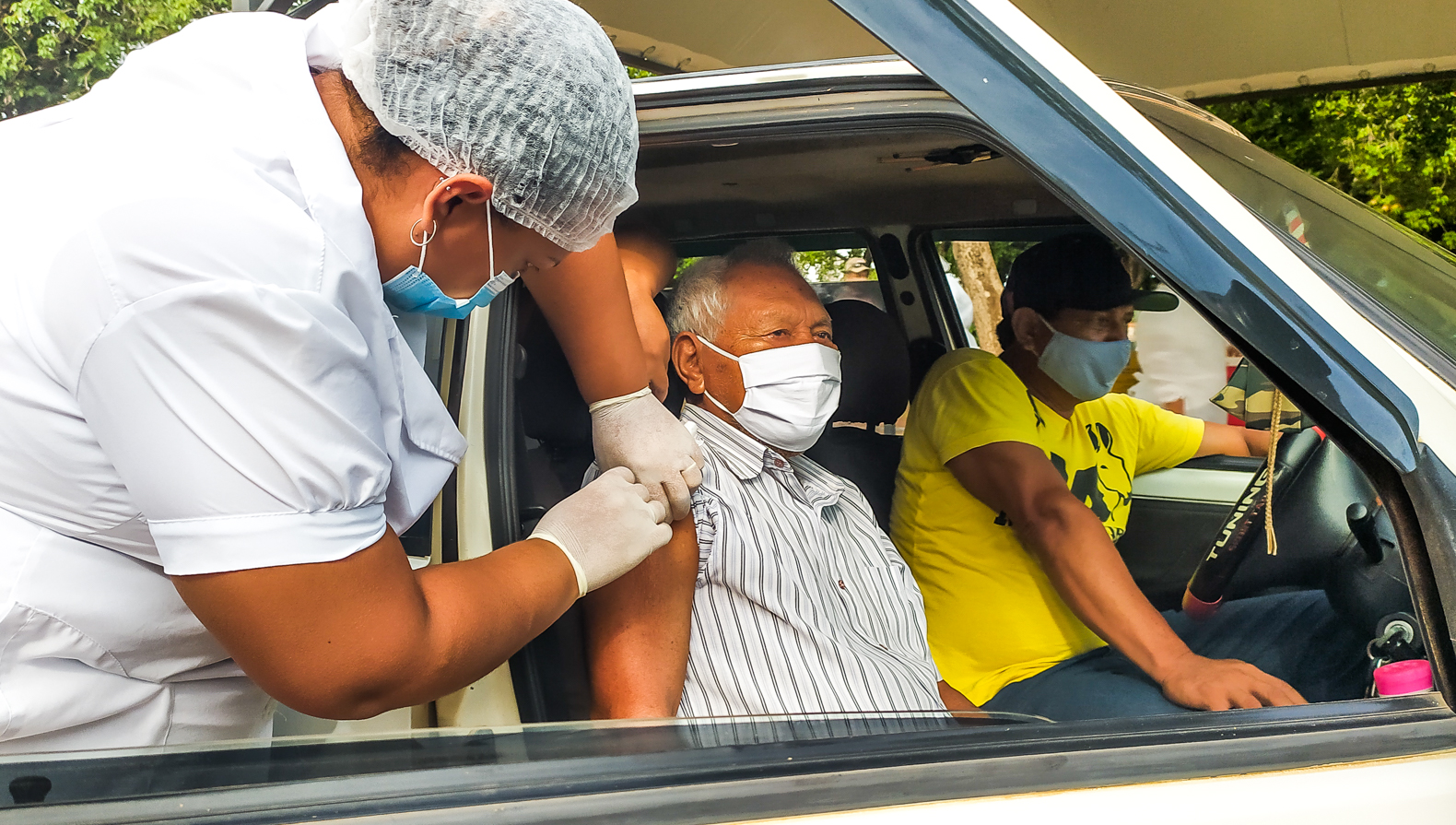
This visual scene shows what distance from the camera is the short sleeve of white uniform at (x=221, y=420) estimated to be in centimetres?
90

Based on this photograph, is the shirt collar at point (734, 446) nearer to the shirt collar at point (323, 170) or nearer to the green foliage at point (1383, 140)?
the shirt collar at point (323, 170)

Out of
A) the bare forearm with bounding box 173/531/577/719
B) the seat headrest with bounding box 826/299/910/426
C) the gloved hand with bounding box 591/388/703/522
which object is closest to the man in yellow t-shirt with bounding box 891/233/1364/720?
the seat headrest with bounding box 826/299/910/426

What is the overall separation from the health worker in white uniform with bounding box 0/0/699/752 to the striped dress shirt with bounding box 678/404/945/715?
1.59 ft

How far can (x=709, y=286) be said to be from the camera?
217 centimetres

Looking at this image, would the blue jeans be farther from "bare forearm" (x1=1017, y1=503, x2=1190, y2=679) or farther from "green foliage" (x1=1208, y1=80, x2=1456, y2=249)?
"green foliage" (x1=1208, y1=80, x2=1456, y2=249)

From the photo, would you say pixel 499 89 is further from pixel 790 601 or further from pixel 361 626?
pixel 790 601

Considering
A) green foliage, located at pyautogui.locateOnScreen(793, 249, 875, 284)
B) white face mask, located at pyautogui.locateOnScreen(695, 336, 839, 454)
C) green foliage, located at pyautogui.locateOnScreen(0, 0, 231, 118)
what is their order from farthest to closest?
green foliage, located at pyautogui.locateOnScreen(0, 0, 231, 118) < green foliage, located at pyautogui.locateOnScreen(793, 249, 875, 284) < white face mask, located at pyautogui.locateOnScreen(695, 336, 839, 454)

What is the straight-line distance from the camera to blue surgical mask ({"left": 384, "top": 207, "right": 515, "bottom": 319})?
1.23 meters

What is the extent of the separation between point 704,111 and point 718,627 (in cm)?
92

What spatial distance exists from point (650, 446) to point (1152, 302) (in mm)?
1261

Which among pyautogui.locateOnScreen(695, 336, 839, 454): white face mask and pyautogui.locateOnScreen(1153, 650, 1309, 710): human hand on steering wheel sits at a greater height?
pyautogui.locateOnScreen(695, 336, 839, 454): white face mask

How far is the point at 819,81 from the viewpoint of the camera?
5.22 feet

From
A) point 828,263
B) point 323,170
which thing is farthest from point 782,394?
point 323,170

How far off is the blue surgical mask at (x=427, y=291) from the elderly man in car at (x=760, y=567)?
57 cm
